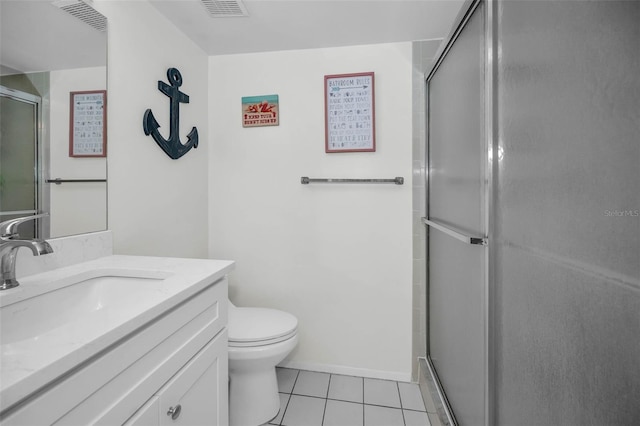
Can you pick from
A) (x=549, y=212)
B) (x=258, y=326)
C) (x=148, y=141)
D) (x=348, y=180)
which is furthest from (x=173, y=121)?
(x=549, y=212)

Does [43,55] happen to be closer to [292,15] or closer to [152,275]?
[152,275]

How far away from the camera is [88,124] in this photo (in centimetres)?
116

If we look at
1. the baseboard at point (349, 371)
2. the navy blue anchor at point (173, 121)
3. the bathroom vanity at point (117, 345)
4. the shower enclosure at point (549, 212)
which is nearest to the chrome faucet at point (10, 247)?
the bathroom vanity at point (117, 345)

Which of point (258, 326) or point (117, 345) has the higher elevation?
point (117, 345)

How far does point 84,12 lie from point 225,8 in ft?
2.04

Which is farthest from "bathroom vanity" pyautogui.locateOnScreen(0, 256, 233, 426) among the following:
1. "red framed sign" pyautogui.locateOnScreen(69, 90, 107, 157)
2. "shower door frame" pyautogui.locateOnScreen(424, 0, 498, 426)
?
"shower door frame" pyautogui.locateOnScreen(424, 0, 498, 426)

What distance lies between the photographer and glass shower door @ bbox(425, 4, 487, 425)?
923mm

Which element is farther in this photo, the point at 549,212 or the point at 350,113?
the point at 350,113

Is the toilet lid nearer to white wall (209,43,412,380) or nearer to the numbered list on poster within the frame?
white wall (209,43,412,380)

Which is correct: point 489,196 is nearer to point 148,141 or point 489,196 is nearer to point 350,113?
point 350,113

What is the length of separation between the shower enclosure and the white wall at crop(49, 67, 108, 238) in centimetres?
144

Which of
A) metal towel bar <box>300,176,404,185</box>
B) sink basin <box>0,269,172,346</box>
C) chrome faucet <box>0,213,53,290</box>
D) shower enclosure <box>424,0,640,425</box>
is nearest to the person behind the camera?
shower enclosure <box>424,0,640,425</box>

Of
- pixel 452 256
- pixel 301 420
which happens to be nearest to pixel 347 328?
pixel 301 420

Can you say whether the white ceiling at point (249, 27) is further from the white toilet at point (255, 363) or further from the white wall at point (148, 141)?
the white toilet at point (255, 363)
